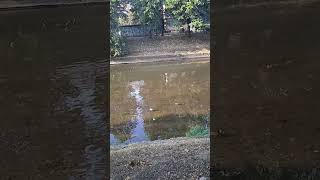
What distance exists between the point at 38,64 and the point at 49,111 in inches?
16.3

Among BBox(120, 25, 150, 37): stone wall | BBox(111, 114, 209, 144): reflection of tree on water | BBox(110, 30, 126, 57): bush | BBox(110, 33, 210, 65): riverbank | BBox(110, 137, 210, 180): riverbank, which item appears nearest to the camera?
BBox(110, 137, 210, 180): riverbank

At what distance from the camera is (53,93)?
14.6 ft

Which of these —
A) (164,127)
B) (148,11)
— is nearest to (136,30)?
(148,11)

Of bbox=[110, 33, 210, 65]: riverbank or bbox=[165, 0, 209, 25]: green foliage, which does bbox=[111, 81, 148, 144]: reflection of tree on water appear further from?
bbox=[165, 0, 209, 25]: green foliage

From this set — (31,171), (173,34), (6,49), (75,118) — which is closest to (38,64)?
(6,49)

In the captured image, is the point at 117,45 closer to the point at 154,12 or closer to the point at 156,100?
the point at 154,12

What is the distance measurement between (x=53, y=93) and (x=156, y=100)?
25.3ft

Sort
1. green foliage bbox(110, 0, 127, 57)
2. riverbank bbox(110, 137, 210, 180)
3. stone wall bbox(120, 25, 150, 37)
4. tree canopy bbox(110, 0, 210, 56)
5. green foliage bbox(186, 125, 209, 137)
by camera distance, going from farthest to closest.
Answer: stone wall bbox(120, 25, 150, 37), tree canopy bbox(110, 0, 210, 56), green foliage bbox(110, 0, 127, 57), green foliage bbox(186, 125, 209, 137), riverbank bbox(110, 137, 210, 180)

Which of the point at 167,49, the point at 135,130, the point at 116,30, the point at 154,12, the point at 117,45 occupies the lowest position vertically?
the point at 135,130

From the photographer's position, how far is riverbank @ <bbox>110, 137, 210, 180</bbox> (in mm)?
6086
